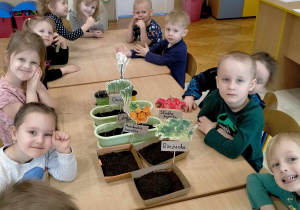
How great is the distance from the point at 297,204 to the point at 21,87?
5.04ft

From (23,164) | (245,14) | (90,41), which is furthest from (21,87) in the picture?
(245,14)

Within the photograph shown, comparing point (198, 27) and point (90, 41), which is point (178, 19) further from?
point (198, 27)

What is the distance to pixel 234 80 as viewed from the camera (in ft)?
4.66

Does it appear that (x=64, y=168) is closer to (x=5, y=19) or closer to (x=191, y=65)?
(x=191, y=65)

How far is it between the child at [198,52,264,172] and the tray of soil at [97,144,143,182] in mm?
367

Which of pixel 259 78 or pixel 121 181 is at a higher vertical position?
pixel 259 78

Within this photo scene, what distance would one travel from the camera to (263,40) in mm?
3844

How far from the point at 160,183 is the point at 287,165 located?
473 millimetres

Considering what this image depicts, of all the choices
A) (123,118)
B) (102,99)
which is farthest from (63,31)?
(123,118)

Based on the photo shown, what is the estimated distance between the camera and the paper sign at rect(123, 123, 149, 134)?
1.39 meters

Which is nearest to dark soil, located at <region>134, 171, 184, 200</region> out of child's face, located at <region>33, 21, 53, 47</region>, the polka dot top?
child's face, located at <region>33, 21, 53, 47</region>

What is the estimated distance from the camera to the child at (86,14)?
2.81 m

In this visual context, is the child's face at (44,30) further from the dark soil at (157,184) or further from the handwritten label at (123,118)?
the dark soil at (157,184)

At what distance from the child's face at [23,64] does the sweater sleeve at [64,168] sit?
0.65m
